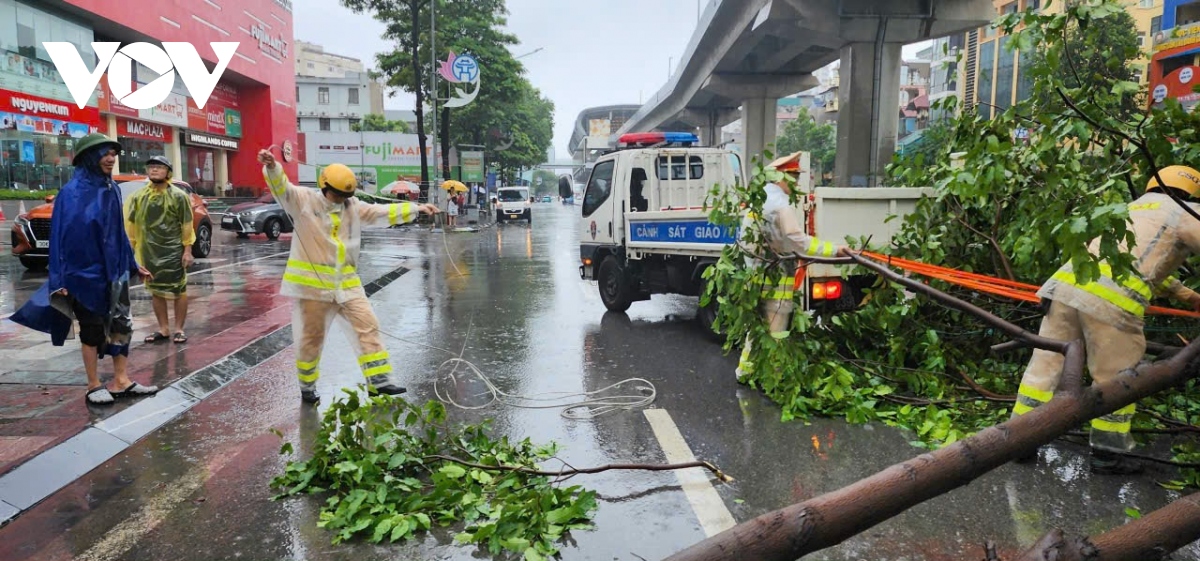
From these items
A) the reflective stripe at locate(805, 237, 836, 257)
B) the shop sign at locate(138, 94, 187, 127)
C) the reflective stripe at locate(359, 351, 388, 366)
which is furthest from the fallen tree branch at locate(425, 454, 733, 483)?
the shop sign at locate(138, 94, 187, 127)

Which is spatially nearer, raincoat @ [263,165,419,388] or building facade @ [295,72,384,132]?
raincoat @ [263,165,419,388]

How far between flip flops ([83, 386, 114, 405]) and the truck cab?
214 inches

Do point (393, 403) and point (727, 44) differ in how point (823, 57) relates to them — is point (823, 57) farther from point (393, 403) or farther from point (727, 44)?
point (393, 403)

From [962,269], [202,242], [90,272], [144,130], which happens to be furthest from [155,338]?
[144,130]

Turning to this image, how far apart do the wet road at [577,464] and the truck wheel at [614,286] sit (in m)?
1.10

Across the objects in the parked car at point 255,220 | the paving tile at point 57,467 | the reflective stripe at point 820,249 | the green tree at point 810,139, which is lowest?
the paving tile at point 57,467

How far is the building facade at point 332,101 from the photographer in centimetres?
7781

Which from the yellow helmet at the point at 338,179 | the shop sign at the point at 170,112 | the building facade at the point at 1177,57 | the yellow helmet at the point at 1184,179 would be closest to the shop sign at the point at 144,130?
the shop sign at the point at 170,112

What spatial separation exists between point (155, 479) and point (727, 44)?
94.1 ft

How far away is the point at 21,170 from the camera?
25.6m

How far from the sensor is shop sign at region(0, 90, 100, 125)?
24250 millimetres

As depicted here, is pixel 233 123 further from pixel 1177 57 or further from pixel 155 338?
pixel 1177 57

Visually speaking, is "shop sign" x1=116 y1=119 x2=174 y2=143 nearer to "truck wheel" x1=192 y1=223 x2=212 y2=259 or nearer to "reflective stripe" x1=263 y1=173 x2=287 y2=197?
"truck wheel" x1=192 y1=223 x2=212 y2=259

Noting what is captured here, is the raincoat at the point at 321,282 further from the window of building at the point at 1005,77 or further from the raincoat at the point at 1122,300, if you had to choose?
the window of building at the point at 1005,77
